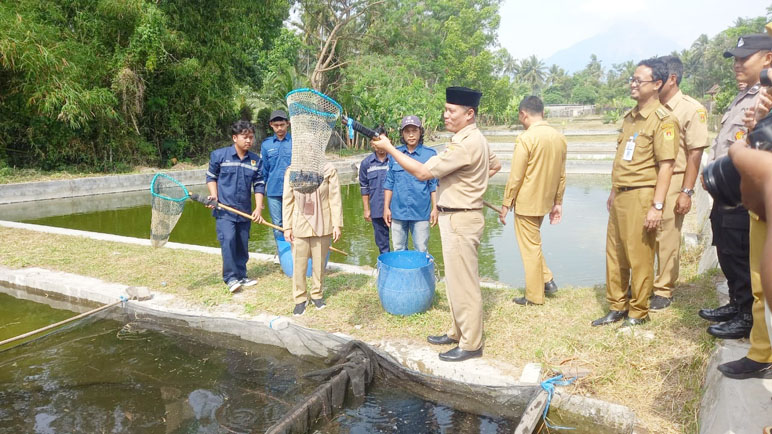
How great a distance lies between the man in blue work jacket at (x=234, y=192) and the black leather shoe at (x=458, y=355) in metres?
2.35

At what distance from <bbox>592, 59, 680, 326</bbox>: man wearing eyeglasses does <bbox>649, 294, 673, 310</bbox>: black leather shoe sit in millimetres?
334

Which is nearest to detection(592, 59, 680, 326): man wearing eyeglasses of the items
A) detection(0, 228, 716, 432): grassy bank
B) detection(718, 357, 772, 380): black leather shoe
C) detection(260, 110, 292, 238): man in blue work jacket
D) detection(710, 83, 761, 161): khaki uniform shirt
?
detection(0, 228, 716, 432): grassy bank

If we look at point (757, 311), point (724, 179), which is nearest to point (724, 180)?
point (724, 179)

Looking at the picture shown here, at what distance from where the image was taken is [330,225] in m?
4.25

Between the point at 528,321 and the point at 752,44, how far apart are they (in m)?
2.37

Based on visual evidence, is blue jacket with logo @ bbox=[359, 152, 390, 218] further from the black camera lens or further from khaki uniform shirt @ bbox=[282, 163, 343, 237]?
the black camera lens

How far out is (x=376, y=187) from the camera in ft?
16.9

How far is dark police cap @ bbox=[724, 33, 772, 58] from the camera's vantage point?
10.2 feet

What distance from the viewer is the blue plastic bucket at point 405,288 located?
3.88 meters

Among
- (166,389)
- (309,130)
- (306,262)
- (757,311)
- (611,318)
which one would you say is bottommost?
(166,389)

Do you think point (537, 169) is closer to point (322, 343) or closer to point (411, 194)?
point (411, 194)

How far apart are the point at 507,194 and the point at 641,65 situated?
54.7 inches

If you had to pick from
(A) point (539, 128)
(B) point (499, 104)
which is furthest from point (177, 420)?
(B) point (499, 104)

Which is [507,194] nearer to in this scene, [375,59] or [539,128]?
[539,128]
